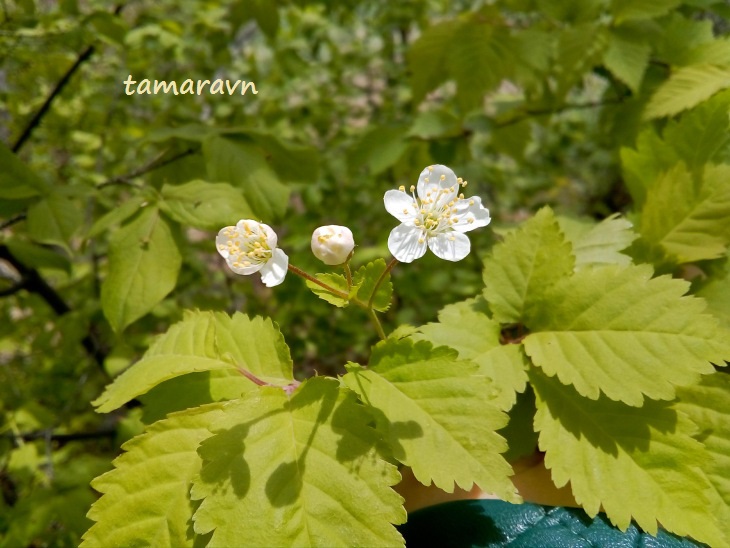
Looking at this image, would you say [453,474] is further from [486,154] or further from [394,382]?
[486,154]

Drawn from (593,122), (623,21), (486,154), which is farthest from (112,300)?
(593,122)

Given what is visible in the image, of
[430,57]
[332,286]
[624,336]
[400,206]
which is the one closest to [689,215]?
[624,336]

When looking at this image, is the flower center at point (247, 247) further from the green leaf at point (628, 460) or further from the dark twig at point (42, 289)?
the dark twig at point (42, 289)

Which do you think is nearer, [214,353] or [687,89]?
[214,353]

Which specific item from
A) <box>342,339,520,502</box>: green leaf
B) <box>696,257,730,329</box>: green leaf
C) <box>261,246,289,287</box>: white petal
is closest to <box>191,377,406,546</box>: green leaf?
<box>342,339,520,502</box>: green leaf

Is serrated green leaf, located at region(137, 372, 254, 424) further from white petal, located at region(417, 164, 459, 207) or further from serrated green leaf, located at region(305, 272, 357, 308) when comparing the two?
white petal, located at region(417, 164, 459, 207)

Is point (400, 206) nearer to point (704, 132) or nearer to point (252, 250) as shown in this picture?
point (252, 250)

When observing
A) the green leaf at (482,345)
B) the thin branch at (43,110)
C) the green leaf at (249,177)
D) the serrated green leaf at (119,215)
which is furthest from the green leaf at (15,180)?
the green leaf at (482,345)
